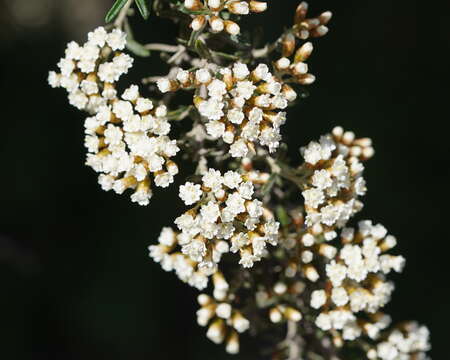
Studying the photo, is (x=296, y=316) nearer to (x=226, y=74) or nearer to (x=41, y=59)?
(x=226, y=74)

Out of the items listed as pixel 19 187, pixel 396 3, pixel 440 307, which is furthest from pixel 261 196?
pixel 396 3

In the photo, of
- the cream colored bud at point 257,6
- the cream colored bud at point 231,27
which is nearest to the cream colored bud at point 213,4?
the cream colored bud at point 231,27

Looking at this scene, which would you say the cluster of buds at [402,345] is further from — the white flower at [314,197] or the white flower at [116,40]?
the white flower at [116,40]

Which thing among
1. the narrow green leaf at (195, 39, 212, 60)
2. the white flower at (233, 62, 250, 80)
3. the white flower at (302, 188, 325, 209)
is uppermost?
the narrow green leaf at (195, 39, 212, 60)

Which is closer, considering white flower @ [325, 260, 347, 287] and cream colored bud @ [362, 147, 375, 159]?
white flower @ [325, 260, 347, 287]

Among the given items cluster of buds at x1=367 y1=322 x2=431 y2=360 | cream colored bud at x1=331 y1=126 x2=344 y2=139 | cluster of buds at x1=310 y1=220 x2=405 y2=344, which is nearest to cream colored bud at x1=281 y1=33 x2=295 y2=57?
cream colored bud at x1=331 y1=126 x2=344 y2=139

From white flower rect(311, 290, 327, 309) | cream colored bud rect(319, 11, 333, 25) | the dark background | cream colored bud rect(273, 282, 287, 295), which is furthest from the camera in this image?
the dark background

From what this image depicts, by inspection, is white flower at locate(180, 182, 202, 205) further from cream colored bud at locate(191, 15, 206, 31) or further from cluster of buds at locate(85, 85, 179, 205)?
cream colored bud at locate(191, 15, 206, 31)
